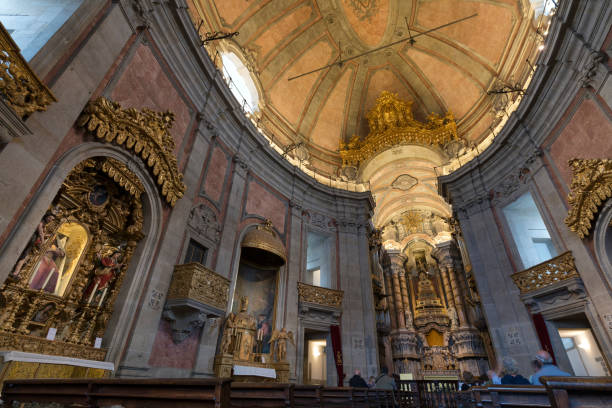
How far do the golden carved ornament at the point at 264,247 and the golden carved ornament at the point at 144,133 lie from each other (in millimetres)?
2745

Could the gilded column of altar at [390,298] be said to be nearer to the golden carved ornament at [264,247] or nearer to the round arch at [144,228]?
the golden carved ornament at [264,247]

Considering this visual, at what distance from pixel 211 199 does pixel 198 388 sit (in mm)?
6686

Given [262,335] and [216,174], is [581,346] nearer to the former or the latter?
[262,335]

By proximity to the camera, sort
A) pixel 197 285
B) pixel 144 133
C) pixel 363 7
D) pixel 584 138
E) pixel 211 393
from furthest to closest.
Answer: pixel 363 7 → pixel 584 138 → pixel 197 285 → pixel 144 133 → pixel 211 393

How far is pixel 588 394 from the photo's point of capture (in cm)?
174

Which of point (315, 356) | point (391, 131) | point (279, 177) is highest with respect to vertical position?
point (391, 131)

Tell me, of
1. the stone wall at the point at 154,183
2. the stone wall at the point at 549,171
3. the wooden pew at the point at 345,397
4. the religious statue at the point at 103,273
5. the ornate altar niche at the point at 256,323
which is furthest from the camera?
the ornate altar niche at the point at 256,323

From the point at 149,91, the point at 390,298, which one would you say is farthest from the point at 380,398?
the point at 390,298

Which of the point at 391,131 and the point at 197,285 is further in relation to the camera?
the point at 391,131

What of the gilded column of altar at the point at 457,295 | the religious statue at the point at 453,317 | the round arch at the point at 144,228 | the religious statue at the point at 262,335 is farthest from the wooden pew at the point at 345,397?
the religious statue at the point at 453,317

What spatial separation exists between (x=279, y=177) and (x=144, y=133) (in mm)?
6124

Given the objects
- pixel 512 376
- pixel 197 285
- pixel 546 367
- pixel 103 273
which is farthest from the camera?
pixel 197 285

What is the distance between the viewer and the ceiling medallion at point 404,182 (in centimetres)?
1840

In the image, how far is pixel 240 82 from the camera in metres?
11.9
